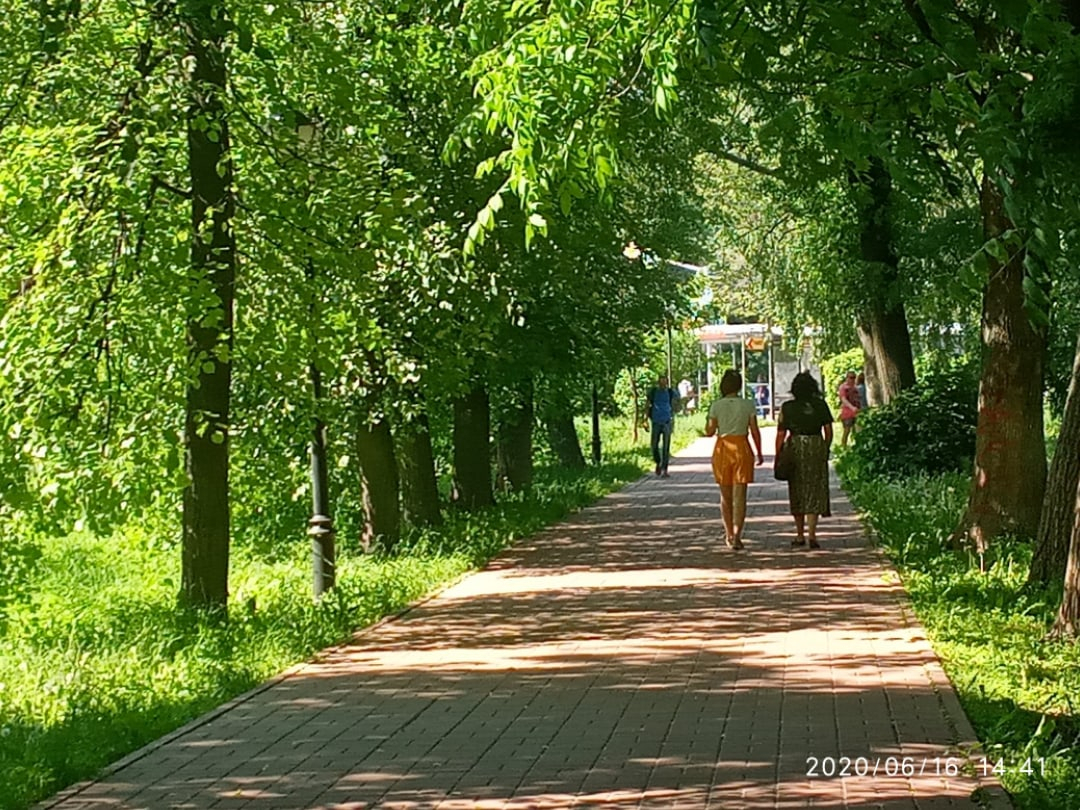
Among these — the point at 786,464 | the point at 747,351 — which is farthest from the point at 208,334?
the point at 747,351

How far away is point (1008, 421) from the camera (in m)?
17.2

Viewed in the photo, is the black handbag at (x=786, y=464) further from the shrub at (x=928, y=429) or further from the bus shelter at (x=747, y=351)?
the bus shelter at (x=747, y=351)

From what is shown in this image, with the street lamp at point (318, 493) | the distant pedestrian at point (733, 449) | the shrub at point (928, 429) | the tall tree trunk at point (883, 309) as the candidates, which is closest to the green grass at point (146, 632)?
the street lamp at point (318, 493)

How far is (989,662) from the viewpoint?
37.0 ft

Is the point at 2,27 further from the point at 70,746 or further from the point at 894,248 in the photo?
the point at 894,248

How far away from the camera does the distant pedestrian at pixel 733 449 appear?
63.4ft

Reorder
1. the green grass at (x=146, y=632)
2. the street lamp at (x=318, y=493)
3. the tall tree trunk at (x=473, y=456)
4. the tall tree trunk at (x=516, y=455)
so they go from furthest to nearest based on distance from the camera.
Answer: the tall tree trunk at (x=516, y=455) → the tall tree trunk at (x=473, y=456) → the street lamp at (x=318, y=493) → the green grass at (x=146, y=632)

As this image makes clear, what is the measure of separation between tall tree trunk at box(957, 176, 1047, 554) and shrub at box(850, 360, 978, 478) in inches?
377

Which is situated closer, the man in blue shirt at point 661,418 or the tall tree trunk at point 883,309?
the tall tree trunk at point 883,309

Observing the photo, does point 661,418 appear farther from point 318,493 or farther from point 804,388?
point 318,493

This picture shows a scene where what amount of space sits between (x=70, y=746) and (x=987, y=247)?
17.3 ft

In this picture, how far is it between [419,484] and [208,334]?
849 centimetres

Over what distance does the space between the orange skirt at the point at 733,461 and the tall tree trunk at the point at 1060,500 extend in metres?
5.03

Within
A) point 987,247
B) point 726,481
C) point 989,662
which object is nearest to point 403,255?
point 726,481
